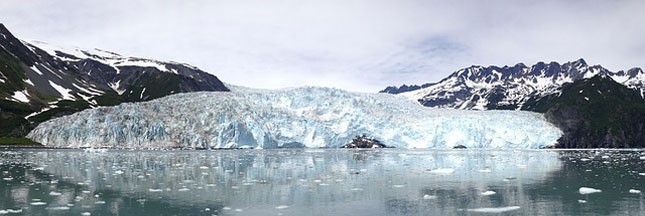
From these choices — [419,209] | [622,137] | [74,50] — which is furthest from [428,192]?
[74,50]

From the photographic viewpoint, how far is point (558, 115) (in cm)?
7019

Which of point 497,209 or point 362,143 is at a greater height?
point 362,143

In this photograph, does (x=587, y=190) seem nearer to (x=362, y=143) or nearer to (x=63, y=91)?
(x=362, y=143)

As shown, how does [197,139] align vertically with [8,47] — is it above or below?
below

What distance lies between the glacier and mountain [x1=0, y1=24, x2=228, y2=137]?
34.1 meters

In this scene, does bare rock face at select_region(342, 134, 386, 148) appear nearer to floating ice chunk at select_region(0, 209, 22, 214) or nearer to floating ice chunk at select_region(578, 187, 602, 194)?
floating ice chunk at select_region(578, 187, 602, 194)

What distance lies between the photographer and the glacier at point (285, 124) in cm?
4731

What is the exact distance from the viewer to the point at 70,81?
411 ft

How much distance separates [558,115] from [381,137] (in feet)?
106

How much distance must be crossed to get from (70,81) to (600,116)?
11837 cm

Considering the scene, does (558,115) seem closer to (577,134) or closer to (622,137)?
(577,134)

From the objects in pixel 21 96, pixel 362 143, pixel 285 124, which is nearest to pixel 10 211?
pixel 285 124

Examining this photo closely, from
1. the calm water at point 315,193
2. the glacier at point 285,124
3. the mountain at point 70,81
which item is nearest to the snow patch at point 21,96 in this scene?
the mountain at point 70,81

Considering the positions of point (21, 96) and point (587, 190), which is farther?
point (21, 96)
